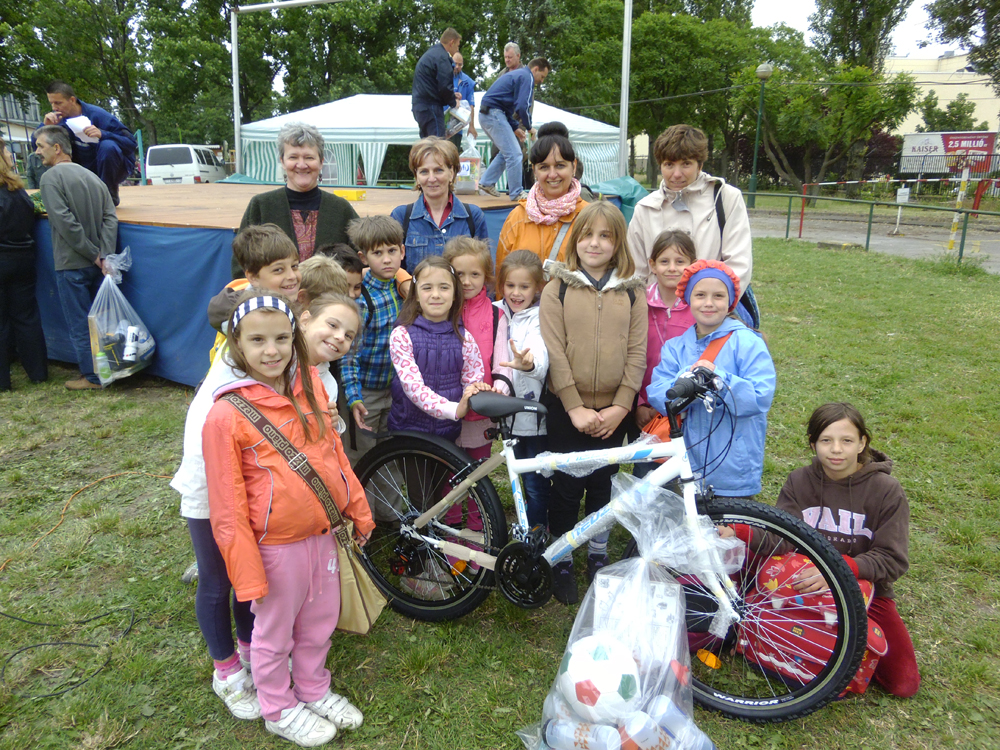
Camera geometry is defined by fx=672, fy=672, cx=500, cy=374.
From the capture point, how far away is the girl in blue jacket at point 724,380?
7.76 ft

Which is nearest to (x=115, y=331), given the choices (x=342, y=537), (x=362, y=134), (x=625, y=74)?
(x=342, y=537)

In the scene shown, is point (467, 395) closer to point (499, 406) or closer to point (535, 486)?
point (499, 406)

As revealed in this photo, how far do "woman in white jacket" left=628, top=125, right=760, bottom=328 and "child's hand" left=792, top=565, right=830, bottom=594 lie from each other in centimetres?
115

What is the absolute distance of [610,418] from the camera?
2.63 m

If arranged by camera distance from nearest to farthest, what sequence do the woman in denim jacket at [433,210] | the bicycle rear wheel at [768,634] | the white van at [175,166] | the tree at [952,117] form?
the bicycle rear wheel at [768,634] → the woman in denim jacket at [433,210] → the white van at [175,166] → the tree at [952,117]

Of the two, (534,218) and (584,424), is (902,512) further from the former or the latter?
(534,218)

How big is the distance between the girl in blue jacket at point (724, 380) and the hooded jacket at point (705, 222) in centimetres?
55

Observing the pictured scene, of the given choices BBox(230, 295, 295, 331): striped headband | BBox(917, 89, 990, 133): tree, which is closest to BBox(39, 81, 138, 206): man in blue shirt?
BBox(230, 295, 295, 331): striped headband

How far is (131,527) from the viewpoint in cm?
344

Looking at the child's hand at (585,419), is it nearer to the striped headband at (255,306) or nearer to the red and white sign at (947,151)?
the striped headband at (255,306)

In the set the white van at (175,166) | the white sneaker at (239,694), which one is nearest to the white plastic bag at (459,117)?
the white sneaker at (239,694)

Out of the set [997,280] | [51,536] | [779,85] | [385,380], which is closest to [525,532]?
[385,380]

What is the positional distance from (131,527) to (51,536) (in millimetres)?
382

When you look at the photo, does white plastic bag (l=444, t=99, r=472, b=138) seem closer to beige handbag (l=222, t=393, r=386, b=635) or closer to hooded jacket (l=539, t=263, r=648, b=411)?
hooded jacket (l=539, t=263, r=648, b=411)
